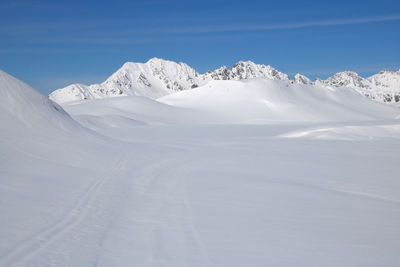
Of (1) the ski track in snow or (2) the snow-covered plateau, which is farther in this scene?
(2) the snow-covered plateau

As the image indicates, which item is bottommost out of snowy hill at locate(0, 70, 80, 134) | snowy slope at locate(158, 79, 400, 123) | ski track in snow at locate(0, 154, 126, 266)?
ski track in snow at locate(0, 154, 126, 266)

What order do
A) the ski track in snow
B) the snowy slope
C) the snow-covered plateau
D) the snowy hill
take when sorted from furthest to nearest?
the snowy slope < the snowy hill < the snow-covered plateau < the ski track in snow

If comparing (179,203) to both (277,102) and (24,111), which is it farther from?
(277,102)

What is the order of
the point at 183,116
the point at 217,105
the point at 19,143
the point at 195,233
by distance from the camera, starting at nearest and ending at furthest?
the point at 195,233 → the point at 19,143 → the point at 183,116 → the point at 217,105

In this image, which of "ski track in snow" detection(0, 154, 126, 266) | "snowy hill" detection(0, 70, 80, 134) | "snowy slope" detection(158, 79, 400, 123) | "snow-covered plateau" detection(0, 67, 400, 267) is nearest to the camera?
"ski track in snow" detection(0, 154, 126, 266)

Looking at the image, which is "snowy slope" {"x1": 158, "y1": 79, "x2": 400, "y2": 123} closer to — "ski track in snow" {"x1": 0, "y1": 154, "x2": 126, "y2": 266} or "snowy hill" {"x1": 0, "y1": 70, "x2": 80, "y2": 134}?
"snowy hill" {"x1": 0, "y1": 70, "x2": 80, "y2": 134}

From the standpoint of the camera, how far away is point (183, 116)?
85688mm

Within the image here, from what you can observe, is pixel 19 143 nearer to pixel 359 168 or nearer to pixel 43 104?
pixel 43 104

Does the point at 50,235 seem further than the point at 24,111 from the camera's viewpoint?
No

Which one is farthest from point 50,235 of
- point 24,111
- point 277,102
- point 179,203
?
point 277,102

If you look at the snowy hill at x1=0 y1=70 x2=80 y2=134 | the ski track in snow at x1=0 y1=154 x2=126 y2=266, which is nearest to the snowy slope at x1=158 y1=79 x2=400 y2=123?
the snowy hill at x1=0 y1=70 x2=80 y2=134

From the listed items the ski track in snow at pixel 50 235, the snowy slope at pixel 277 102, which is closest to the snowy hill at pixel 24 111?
the ski track in snow at pixel 50 235

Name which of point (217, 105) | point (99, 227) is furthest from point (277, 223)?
point (217, 105)

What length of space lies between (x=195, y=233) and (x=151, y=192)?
13.5 ft
